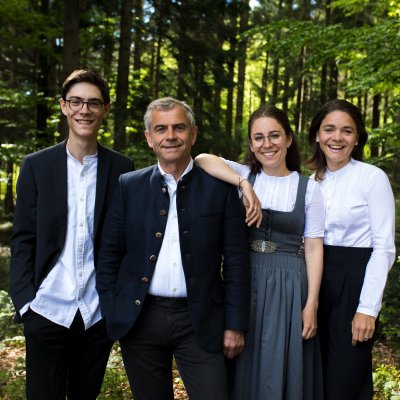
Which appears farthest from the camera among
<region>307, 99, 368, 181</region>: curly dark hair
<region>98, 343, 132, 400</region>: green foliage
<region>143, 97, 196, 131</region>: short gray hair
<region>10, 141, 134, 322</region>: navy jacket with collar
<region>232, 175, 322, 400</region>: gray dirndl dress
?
<region>98, 343, 132, 400</region>: green foliage

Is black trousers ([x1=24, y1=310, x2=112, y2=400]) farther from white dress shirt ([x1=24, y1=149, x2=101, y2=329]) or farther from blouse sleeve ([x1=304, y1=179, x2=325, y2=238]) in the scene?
blouse sleeve ([x1=304, y1=179, x2=325, y2=238])

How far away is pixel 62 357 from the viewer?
3.25 m

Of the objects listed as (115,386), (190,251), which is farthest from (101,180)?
(115,386)

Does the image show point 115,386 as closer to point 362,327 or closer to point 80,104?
point 362,327

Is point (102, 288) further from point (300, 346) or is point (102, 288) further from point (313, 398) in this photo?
point (313, 398)

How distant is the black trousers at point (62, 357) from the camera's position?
3.16 m

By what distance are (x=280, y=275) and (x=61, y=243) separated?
139cm

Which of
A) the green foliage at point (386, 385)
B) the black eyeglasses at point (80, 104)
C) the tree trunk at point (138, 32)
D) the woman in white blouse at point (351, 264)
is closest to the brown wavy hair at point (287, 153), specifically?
the woman in white blouse at point (351, 264)

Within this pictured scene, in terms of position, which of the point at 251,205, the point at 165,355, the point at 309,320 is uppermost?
the point at 251,205

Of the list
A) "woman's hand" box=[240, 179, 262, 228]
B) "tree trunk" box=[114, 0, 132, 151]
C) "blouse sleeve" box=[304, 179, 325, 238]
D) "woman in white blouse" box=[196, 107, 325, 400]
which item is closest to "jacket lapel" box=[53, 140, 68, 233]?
"woman in white blouse" box=[196, 107, 325, 400]

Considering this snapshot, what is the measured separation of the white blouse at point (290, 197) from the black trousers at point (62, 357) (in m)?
1.36

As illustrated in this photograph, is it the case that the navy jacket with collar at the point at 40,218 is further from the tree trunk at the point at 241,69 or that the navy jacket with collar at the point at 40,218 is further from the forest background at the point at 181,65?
the tree trunk at the point at 241,69

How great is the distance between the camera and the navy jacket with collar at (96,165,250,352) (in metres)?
2.89

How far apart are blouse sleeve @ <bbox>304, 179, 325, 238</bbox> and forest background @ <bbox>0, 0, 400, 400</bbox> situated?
2.25 m
